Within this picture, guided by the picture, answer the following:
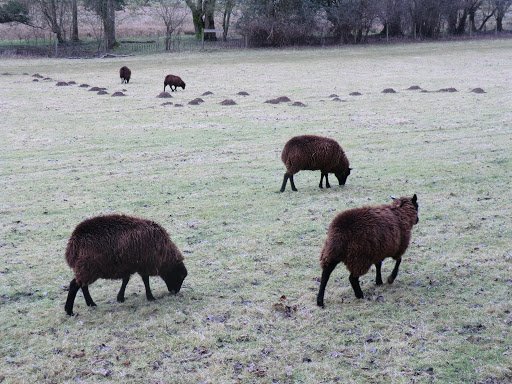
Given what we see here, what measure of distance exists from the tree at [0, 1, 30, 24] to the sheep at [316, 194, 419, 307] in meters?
61.9

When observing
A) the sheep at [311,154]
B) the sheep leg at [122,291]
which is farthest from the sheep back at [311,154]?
the sheep leg at [122,291]

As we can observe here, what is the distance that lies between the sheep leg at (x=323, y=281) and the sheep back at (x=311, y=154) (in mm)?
5156

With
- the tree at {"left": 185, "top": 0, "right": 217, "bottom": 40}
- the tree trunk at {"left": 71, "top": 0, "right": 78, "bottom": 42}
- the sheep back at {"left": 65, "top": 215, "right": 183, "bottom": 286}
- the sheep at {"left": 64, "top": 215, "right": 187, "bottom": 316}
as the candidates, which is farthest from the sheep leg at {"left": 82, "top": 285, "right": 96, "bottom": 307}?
the tree at {"left": 185, "top": 0, "right": 217, "bottom": 40}

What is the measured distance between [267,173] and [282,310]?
24.0 feet

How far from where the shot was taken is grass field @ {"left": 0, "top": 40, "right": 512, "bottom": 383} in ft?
19.8

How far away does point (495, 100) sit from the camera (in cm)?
2458

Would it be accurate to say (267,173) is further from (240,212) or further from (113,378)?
(113,378)

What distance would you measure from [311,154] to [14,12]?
57.9 meters

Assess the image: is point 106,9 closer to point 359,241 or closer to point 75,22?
point 75,22

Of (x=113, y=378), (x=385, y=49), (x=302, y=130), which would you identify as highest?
(x=385, y=49)

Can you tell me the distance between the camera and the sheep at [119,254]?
675 cm

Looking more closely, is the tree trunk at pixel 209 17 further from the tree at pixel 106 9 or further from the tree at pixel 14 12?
the tree at pixel 14 12

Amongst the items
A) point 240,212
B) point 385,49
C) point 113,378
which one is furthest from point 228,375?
point 385,49

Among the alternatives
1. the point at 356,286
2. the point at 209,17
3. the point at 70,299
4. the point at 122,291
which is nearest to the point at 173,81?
the point at 122,291
